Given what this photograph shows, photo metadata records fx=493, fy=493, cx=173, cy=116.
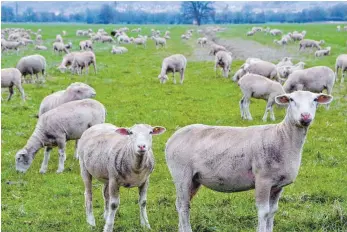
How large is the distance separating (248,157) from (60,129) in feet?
21.4

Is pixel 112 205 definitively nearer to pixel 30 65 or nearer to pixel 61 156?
pixel 61 156

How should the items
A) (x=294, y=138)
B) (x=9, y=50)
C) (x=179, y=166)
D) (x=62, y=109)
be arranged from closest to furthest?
(x=294, y=138), (x=179, y=166), (x=62, y=109), (x=9, y=50)

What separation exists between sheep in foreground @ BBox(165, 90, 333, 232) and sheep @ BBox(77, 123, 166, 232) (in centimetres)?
51

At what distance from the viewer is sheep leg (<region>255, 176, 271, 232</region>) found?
7027 mm

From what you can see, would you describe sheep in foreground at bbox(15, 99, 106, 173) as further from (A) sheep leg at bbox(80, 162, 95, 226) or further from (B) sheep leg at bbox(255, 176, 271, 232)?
(B) sheep leg at bbox(255, 176, 271, 232)

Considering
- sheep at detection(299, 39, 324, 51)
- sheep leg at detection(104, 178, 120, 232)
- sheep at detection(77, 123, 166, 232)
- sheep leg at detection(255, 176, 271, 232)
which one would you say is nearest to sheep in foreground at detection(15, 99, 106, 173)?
sheep at detection(77, 123, 166, 232)

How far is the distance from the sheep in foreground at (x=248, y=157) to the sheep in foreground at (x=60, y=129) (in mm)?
4958

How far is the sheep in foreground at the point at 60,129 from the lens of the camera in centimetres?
1243

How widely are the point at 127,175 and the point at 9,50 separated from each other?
45787 millimetres

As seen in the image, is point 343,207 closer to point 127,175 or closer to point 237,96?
point 127,175

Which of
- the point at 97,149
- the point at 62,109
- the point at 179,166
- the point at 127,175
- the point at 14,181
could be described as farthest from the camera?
the point at 62,109

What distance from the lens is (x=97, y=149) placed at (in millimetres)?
8914

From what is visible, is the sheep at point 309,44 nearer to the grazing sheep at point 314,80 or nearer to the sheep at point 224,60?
the sheep at point 224,60

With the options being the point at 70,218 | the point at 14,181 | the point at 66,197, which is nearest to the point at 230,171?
the point at 70,218
